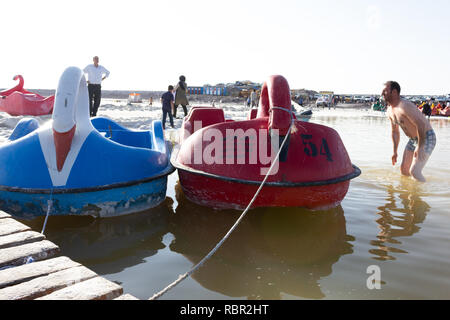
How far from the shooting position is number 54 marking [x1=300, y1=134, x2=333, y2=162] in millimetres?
3893

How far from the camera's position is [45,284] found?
77.5 inches

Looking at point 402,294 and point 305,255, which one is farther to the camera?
point 305,255

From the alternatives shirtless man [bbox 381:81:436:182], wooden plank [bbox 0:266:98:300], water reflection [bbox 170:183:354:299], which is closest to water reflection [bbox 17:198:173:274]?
water reflection [bbox 170:183:354:299]

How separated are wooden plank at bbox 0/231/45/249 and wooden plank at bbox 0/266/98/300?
0.63 meters

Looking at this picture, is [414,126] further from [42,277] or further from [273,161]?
[42,277]

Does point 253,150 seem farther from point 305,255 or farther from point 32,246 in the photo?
→ point 32,246

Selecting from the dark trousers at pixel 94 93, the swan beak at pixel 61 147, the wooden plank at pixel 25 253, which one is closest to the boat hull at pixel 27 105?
the dark trousers at pixel 94 93

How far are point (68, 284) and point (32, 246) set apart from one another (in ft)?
2.24

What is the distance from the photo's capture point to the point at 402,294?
2498 mm

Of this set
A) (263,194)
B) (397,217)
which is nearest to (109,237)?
(263,194)

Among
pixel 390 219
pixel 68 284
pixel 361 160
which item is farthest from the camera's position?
pixel 361 160

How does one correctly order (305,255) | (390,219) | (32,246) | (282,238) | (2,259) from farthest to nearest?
(390,219)
(282,238)
(305,255)
(32,246)
(2,259)

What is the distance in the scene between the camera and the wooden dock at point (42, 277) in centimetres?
186
